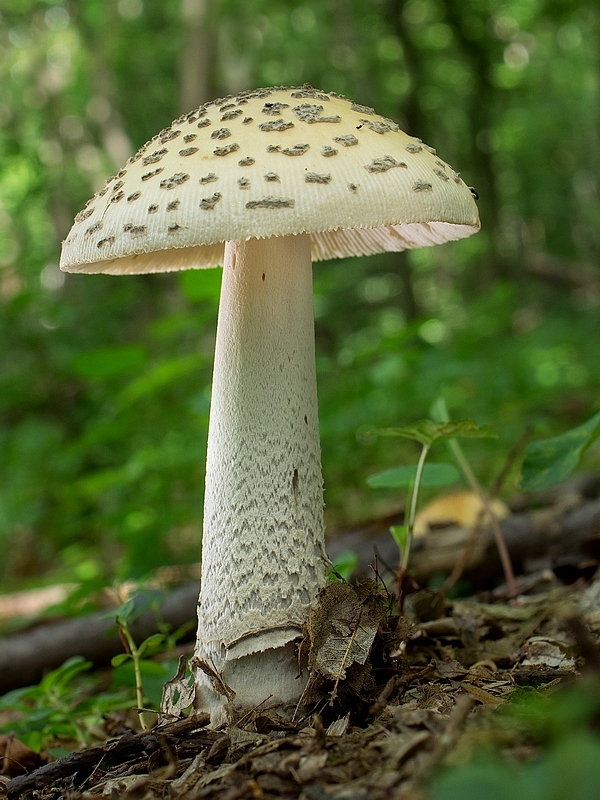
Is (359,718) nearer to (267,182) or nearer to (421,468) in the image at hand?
(421,468)

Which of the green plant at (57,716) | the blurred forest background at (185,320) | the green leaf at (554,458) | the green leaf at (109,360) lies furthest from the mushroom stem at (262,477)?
the green leaf at (109,360)

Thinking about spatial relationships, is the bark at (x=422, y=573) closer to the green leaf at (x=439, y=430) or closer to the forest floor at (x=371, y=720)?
the forest floor at (x=371, y=720)

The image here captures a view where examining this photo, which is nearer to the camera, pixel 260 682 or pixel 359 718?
pixel 359 718

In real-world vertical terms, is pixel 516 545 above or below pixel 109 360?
below

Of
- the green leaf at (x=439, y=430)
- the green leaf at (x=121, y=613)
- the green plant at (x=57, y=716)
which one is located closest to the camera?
the green leaf at (x=121, y=613)

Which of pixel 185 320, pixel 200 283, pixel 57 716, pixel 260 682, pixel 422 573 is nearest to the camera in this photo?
pixel 260 682

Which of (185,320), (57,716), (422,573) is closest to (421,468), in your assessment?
(422,573)

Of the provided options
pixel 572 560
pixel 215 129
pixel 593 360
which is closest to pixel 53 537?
pixel 572 560
